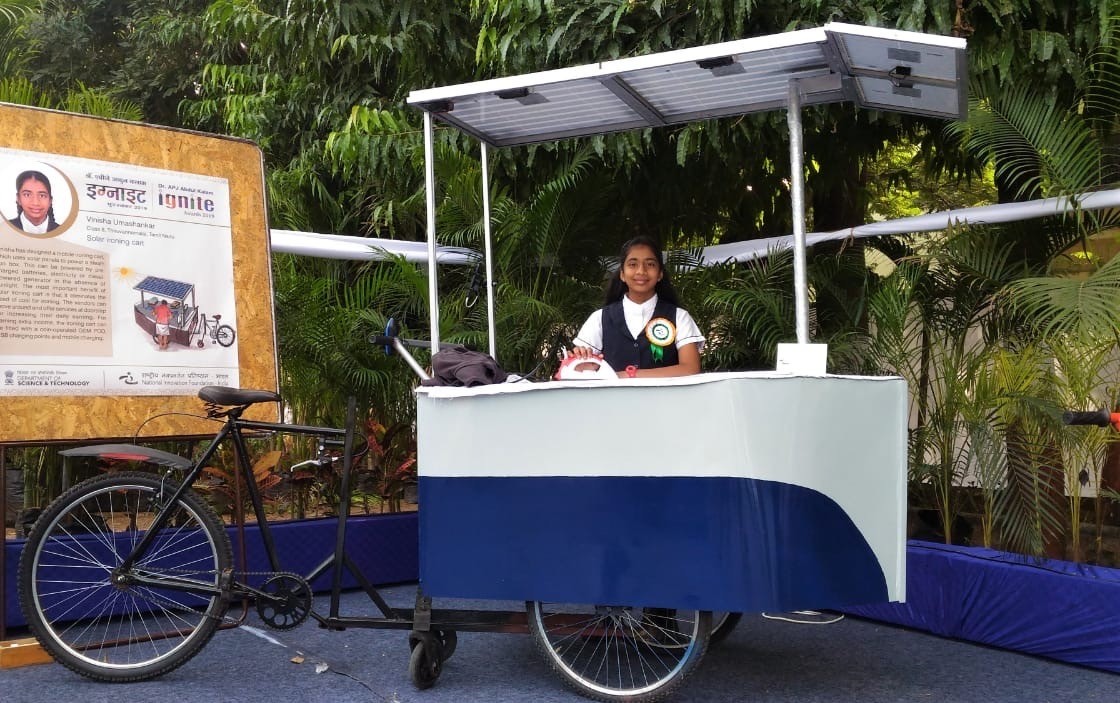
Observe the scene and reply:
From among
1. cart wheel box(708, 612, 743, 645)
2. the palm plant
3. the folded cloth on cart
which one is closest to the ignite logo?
the folded cloth on cart

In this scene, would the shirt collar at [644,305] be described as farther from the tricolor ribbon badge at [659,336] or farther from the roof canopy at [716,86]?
the roof canopy at [716,86]

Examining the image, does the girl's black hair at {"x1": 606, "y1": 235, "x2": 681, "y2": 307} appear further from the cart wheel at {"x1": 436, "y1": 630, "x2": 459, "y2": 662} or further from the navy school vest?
the cart wheel at {"x1": 436, "y1": 630, "x2": 459, "y2": 662}

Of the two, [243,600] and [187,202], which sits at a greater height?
[187,202]

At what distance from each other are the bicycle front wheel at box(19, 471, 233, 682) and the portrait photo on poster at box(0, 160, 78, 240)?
1.05m

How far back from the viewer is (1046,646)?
13.6 feet

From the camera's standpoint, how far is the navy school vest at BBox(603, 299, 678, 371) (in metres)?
4.38

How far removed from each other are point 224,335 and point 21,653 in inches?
58.1

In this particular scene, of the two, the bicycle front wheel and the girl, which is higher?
the girl

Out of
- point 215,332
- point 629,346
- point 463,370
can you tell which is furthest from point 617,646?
point 215,332

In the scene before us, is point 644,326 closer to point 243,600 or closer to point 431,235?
point 431,235

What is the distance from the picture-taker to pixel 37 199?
13.7 ft

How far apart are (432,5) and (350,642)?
189 inches

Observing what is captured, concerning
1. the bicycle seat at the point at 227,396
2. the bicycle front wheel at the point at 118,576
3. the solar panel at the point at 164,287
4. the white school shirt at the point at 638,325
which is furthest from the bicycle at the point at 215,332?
the white school shirt at the point at 638,325

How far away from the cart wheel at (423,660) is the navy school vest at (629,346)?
1.32 metres
